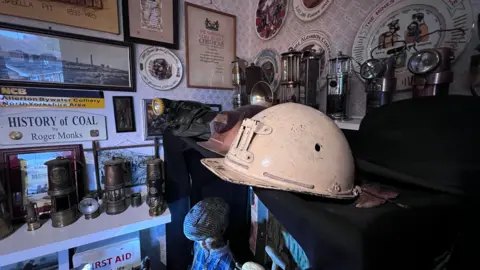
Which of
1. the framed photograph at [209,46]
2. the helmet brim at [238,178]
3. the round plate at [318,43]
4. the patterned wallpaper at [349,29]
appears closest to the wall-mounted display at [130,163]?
the framed photograph at [209,46]

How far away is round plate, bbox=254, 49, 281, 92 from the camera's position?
3.66 feet

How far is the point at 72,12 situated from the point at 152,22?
1.12 feet

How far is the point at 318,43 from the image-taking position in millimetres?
860

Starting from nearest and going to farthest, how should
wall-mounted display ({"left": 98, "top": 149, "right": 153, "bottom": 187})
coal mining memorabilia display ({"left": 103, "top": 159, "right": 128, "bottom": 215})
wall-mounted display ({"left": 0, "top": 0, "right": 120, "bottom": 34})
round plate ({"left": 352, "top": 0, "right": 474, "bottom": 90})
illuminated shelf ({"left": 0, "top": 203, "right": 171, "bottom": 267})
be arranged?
round plate ({"left": 352, "top": 0, "right": 474, "bottom": 90}) < illuminated shelf ({"left": 0, "top": 203, "right": 171, "bottom": 267}) < wall-mounted display ({"left": 0, "top": 0, "right": 120, "bottom": 34}) < coal mining memorabilia display ({"left": 103, "top": 159, "right": 128, "bottom": 215}) < wall-mounted display ({"left": 98, "top": 149, "right": 153, "bottom": 187})

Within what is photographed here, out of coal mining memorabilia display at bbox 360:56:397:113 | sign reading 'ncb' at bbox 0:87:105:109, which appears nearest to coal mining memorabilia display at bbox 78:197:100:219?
sign reading 'ncb' at bbox 0:87:105:109

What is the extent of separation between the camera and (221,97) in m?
1.30

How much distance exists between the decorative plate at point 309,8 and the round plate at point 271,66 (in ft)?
0.79

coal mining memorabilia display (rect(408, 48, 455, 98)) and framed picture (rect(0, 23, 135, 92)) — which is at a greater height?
framed picture (rect(0, 23, 135, 92))

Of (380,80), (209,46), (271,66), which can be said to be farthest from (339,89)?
(209,46)

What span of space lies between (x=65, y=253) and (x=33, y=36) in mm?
973

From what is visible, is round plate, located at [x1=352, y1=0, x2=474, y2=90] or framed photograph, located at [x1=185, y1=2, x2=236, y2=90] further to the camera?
framed photograph, located at [x1=185, y1=2, x2=236, y2=90]

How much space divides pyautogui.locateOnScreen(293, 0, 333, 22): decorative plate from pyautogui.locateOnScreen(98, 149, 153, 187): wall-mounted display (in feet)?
3.72

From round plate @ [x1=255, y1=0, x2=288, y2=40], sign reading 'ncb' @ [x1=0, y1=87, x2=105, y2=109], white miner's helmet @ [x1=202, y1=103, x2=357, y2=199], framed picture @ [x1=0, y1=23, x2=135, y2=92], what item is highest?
round plate @ [x1=255, y1=0, x2=288, y2=40]

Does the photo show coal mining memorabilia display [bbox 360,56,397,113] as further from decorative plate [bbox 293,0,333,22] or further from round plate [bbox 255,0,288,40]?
round plate [bbox 255,0,288,40]
